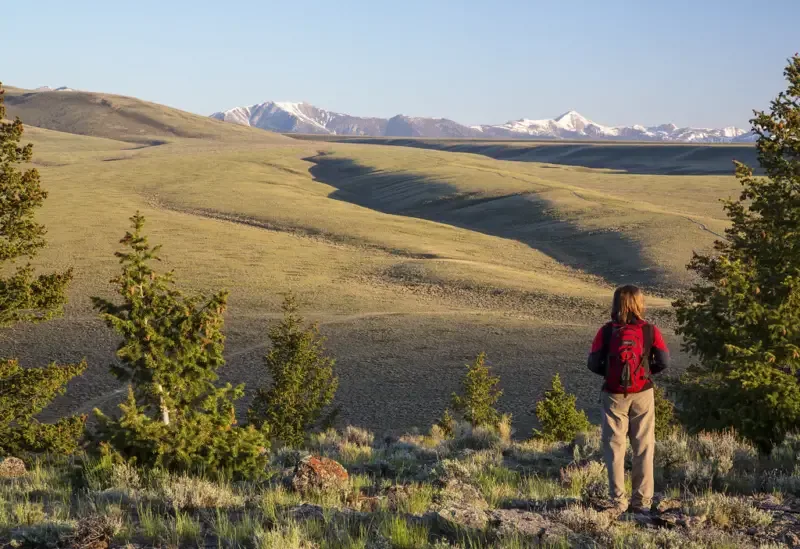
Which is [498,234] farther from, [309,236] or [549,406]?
[549,406]

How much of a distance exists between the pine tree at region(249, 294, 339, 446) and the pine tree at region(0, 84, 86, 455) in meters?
5.50

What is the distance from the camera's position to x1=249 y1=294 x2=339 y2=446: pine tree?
64.3 ft

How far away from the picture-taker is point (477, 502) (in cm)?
705

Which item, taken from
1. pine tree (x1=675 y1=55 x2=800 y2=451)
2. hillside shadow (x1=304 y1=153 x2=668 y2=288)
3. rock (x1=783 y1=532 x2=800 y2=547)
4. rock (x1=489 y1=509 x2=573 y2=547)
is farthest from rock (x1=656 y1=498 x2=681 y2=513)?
hillside shadow (x1=304 y1=153 x2=668 y2=288)

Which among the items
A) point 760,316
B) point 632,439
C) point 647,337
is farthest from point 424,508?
point 760,316

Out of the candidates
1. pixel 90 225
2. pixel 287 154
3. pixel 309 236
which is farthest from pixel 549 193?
pixel 287 154

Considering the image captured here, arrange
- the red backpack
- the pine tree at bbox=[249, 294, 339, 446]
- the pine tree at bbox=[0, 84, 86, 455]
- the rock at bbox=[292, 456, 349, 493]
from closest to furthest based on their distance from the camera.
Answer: the red backpack
the rock at bbox=[292, 456, 349, 493]
the pine tree at bbox=[0, 84, 86, 455]
the pine tree at bbox=[249, 294, 339, 446]

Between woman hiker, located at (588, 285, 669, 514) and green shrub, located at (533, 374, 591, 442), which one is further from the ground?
woman hiker, located at (588, 285, 669, 514)

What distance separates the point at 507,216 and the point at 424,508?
219 feet

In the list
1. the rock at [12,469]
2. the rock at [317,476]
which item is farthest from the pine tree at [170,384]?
the rock at [317,476]

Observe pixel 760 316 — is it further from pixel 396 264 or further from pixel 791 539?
pixel 396 264

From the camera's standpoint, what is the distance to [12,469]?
377 inches

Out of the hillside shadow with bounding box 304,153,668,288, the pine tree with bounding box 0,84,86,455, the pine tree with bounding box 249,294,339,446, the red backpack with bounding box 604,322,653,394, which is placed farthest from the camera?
the hillside shadow with bounding box 304,153,668,288

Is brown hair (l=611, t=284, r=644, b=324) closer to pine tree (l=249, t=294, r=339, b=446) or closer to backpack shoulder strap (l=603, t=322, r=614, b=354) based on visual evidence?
backpack shoulder strap (l=603, t=322, r=614, b=354)
